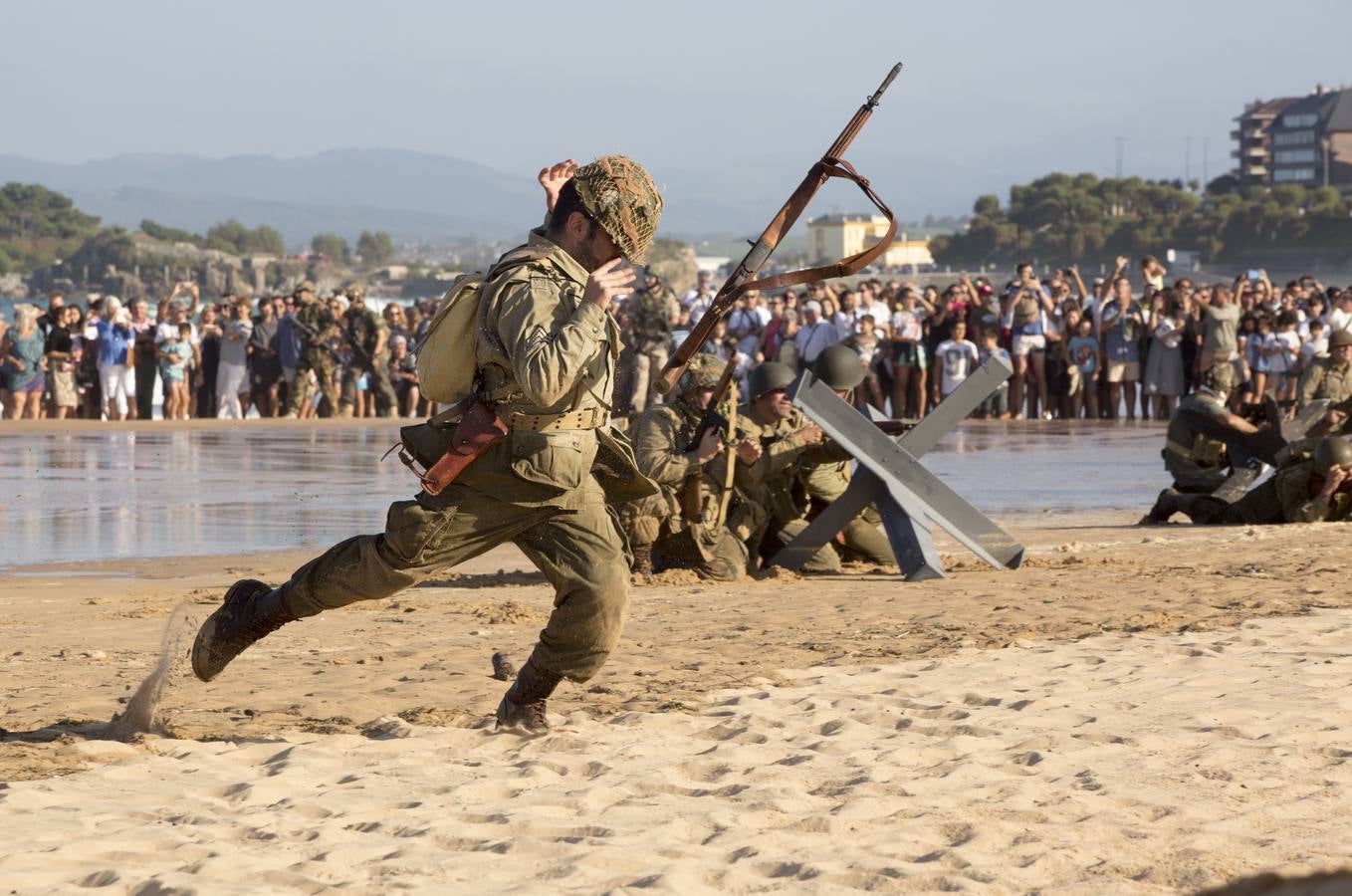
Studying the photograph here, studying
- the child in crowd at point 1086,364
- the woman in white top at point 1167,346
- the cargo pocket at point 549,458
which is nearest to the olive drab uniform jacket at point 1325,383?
the woman in white top at point 1167,346

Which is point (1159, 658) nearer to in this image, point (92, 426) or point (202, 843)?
point (202, 843)

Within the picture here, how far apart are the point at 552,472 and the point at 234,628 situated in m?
1.26

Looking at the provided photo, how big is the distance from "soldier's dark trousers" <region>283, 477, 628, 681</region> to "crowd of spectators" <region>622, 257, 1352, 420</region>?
16.2 metres

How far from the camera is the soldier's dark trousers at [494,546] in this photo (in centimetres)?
610

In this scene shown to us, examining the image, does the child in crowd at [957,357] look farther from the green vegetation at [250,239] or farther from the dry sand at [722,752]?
the green vegetation at [250,239]

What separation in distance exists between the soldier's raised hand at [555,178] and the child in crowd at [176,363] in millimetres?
18789

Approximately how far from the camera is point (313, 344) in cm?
2438

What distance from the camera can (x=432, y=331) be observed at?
613 cm

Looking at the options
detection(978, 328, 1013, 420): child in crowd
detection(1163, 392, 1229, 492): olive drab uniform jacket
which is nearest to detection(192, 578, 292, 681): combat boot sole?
detection(1163, 392, 1229, 492): olive drab uniform jacket

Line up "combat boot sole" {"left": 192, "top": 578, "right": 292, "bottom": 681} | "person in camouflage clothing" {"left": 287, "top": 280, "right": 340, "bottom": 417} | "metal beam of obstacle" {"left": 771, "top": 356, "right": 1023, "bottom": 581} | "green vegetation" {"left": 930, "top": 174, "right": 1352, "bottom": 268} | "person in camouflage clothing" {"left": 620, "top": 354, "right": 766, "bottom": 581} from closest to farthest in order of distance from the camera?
"combat boot sole" {"left": 192, "top": 578, "right": 292, "bottom": 681} < "person in camouflage clothing" {"left": 620, "top": 354, "right": 766, "bottom": 581} < "metal beam of obstacle" {"left": 771, "top": 356, "right": 1023, "bottom": 581} < "person in camouflage clothing" {"left": 287, "top": 280, "right": 340, "bottom": 417} < "green vegetation" {"left": 930, "top": 174, "right": 1352, "bottom": 268}

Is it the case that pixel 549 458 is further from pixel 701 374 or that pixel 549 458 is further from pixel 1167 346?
pixel 1167 346

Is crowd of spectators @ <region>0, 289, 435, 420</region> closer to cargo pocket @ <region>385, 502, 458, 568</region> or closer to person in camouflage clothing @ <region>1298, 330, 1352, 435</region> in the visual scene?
person in camouflage clothing @ <region>1298, 330, 1352, 435</region>

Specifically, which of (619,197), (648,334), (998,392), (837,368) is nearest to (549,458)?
(619,197)

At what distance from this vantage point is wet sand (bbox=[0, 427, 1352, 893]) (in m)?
5.06
